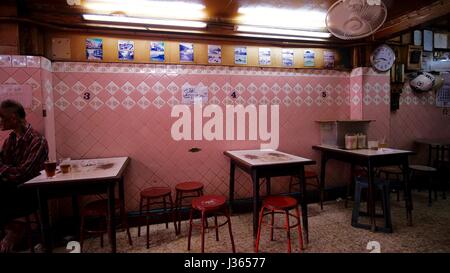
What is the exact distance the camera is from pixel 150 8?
319 cm

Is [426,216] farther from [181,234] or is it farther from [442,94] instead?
[181,234]

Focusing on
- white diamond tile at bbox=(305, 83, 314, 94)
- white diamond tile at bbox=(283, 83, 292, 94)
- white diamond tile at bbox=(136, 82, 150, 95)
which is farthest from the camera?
white diamond tile at bbox=(305, 83, 314, 94)

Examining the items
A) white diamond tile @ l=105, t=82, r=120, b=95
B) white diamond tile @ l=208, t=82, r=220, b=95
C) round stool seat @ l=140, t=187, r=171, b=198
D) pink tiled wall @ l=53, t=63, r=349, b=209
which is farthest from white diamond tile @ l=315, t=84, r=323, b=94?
white diamond tile @ l=105, t=82, r=120, b=95

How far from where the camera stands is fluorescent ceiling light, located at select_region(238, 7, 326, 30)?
3406mm

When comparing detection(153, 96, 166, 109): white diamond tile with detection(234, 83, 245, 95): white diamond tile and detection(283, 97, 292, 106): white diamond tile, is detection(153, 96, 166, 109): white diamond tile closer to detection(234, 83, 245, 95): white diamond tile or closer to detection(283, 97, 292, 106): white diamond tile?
detection(234, 83, 245, 95): white diamond tile

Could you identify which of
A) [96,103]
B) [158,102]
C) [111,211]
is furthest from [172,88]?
[111,211]

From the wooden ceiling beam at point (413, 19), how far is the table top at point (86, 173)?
171 inches

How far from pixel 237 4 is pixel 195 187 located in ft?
7.99

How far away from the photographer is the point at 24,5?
301 centimetres

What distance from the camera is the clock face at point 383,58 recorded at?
424cm

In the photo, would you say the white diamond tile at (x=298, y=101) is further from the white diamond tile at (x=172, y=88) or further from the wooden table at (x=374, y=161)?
the white diamond tile at (x=172, y=88)

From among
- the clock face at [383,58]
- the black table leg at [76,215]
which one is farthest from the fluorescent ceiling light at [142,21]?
the clock face at [383,58]

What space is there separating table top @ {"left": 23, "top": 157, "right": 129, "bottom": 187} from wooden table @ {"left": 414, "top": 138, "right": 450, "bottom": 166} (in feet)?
17.7

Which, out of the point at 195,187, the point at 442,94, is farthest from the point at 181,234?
the point at 442,94
